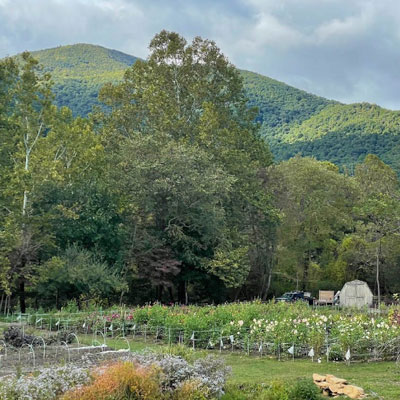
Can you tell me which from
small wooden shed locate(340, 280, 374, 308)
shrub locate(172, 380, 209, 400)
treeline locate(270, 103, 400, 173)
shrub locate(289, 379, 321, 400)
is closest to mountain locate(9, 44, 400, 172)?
treeline locate(270, 103, 400, 173)

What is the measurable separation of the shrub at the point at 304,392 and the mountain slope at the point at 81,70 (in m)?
63.8

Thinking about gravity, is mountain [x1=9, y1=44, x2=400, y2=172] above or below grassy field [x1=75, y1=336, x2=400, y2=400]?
above

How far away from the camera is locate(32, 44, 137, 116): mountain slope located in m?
73.1

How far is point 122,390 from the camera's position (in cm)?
736

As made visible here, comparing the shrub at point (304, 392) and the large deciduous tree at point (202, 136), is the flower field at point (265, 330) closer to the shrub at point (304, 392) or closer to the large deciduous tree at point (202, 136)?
the shrub at point (304, 392)

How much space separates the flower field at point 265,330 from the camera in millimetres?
12906

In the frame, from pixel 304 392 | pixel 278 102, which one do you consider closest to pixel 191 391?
pixel 304 392

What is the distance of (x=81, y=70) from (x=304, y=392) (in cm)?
10170

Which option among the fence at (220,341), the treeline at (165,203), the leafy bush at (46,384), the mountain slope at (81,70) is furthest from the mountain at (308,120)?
the leafy bush at (46,384)

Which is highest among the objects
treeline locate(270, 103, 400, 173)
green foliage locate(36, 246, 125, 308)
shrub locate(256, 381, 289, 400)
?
treeline locate(270, 103, 400, 173)

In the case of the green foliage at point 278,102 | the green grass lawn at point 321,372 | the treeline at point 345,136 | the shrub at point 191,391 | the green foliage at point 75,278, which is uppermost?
the green foliage at point 278,102

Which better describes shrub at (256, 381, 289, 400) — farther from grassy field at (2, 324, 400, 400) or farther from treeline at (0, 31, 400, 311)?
treeline at (0, 31, 400, 311)

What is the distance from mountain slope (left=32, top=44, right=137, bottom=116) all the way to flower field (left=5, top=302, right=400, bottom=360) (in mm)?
54788

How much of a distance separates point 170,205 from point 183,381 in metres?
20.7
